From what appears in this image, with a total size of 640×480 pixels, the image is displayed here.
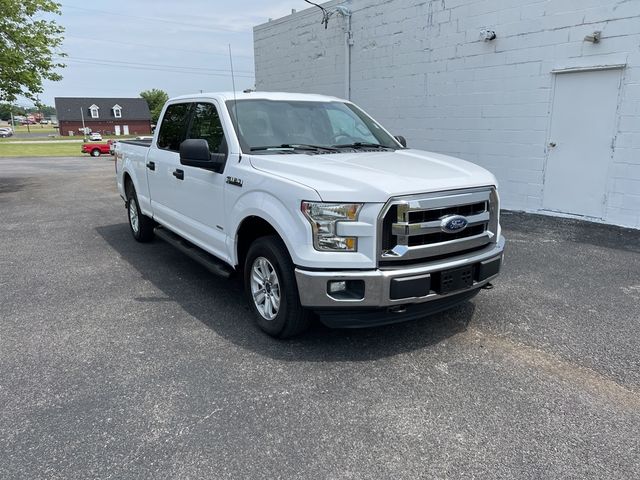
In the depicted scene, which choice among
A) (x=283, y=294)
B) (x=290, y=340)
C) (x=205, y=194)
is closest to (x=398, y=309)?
(x=283, y=294)

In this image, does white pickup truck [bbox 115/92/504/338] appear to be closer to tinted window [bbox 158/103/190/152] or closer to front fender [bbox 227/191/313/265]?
front fender [bbox 227/191/313/265]

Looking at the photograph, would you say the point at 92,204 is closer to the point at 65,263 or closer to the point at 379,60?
the point at 65,263

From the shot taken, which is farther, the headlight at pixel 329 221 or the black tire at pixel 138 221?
the black tire at pixel 138 221

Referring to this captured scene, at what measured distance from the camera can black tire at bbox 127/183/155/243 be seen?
703 cm

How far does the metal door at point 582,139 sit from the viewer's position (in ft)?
25.1

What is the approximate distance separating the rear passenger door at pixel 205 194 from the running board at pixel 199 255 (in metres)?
0.12

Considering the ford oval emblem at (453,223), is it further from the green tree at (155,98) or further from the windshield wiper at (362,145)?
the green tree at (155,98)

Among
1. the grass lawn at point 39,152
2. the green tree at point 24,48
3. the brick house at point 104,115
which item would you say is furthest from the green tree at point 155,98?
the green tree at point 24,48

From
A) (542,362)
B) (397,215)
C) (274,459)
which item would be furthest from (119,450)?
(542,362)

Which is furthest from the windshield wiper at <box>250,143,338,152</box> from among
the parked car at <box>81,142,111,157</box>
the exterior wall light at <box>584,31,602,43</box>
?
the parked car at <box>81,142,111,157</box>

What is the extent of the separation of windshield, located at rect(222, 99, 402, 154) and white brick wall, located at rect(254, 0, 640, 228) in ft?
15.0

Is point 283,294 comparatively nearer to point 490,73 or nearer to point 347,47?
point 490,73

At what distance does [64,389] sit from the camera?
3.28m

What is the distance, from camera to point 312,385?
330cm
